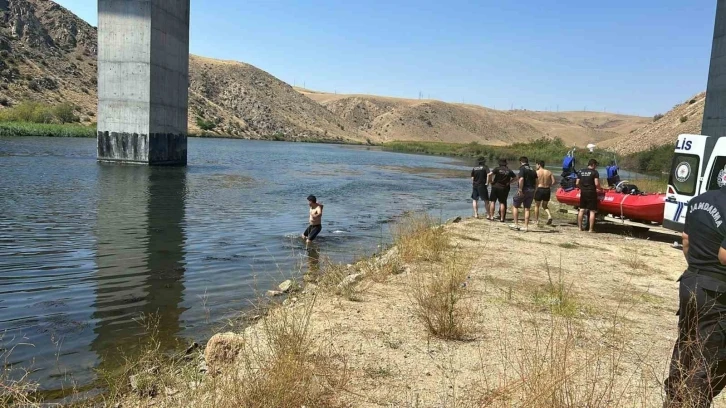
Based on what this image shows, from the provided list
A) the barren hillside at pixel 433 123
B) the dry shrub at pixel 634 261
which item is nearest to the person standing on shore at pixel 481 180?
the dry shrub at pixel 634 261

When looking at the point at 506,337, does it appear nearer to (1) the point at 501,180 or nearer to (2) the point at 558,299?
(2) the point at 558,299

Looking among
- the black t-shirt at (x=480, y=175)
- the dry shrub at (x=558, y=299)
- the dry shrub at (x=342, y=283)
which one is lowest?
the dry shrub at (x=342, y=283)

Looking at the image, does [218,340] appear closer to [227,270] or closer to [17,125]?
[227,270]

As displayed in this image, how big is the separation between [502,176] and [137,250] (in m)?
9.75

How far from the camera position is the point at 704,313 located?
356cm

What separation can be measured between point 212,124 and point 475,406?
9898 centimetres

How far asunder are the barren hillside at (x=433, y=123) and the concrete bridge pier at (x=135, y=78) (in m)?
120

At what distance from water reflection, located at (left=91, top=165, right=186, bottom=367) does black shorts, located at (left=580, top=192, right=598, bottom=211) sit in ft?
33.1

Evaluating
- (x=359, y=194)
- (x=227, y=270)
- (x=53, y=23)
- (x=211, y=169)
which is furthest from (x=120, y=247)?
(x=53, y=23)

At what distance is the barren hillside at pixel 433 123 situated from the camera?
519 feet

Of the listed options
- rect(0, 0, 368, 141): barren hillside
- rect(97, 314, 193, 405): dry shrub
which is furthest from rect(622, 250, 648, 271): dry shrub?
rect(0, 0, 368, 141): barren hillside

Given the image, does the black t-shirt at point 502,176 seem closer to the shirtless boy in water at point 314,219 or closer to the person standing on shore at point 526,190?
the person standing on shore at point 526,190

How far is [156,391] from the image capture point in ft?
15.2

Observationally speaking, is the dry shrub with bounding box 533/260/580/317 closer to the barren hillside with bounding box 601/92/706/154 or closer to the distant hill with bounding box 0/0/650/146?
the barren hillside with bounding box 601/92/706/154
